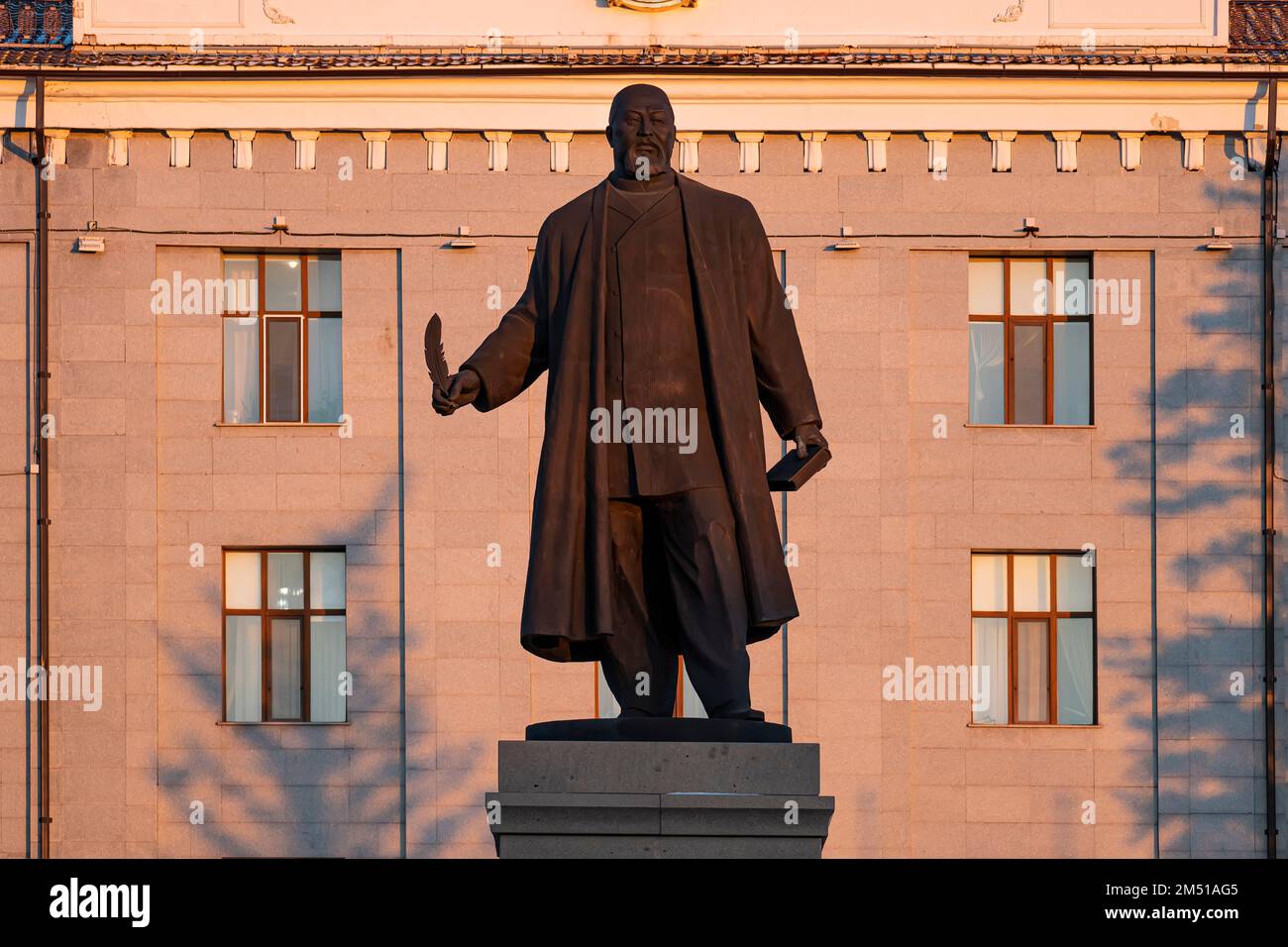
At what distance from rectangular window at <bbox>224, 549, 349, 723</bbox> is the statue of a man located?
59.6ft

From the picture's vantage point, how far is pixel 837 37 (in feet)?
101

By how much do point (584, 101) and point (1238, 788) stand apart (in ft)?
34.8

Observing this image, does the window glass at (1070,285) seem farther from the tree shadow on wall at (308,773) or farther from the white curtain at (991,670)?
the tree shadow on wall at (308,773)

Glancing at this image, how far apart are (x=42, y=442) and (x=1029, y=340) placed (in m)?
11.2

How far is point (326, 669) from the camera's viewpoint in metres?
30.4

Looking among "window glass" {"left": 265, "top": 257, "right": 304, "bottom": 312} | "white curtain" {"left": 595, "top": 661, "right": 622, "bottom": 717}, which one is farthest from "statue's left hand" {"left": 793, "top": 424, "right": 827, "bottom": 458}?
"window glass" {"left": 265, "top": 257, "right": 304, "bottom": 312}

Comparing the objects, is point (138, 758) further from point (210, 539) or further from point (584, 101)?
point (584, 101)

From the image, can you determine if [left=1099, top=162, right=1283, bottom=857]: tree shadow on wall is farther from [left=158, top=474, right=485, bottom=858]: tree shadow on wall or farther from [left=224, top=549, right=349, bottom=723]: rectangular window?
[left=224, top=549, right=349, bottom=723]: rectangular window

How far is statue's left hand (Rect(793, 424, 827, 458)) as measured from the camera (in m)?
12.5

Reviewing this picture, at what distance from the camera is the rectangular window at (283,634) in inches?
1194

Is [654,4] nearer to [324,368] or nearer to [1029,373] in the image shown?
[324,368]

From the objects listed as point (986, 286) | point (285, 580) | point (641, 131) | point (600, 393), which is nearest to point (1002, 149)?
point (986, 286)
